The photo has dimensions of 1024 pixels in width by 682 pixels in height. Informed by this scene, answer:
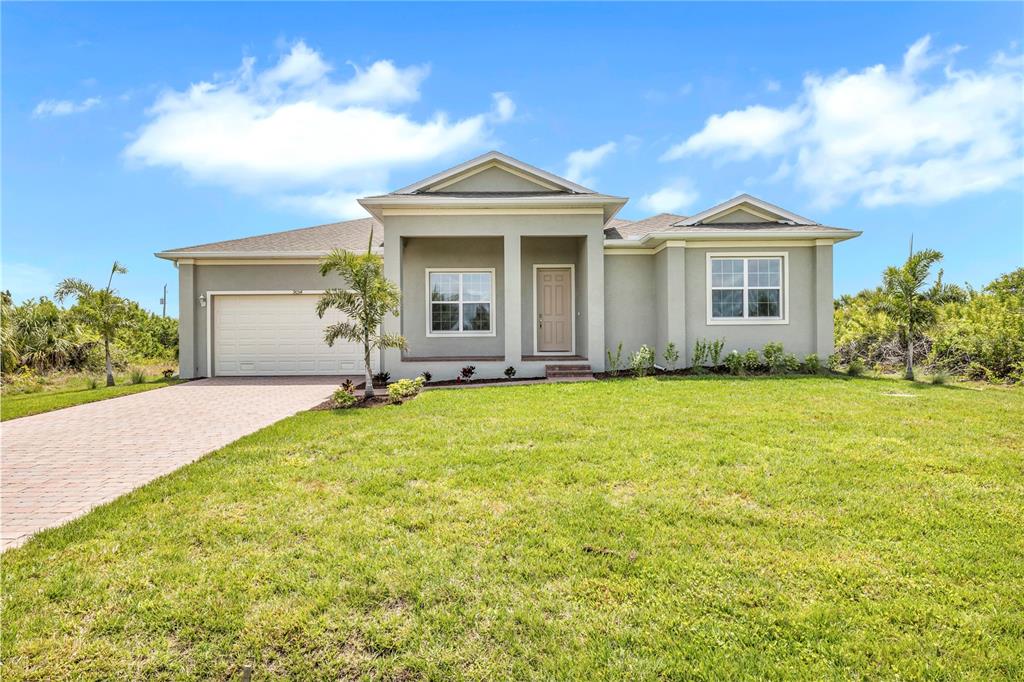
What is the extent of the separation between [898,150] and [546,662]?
52.6 ft

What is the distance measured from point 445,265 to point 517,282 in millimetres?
2985

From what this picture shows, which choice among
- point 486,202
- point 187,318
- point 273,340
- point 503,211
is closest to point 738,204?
point 503,211

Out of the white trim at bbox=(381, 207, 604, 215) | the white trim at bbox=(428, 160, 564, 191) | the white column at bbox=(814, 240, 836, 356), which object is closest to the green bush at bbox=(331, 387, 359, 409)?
the white trim at bbox=(381, 207, 604, 215)

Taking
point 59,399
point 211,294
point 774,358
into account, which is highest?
point 211,294

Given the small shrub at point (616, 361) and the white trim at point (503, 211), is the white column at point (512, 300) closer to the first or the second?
the white trim at point (503, 211)

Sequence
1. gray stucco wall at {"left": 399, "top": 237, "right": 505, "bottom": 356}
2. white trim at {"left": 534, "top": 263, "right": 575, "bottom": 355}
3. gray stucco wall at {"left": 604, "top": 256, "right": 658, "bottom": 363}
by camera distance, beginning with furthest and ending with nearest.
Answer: white trim at {"left": 534, "top": 263, "right": 575, "bottom": 355}, gray stucco wall at {"left": 399, "top": 237, "right": 505, "bottom": 356}, gray stucco wall at {"left": 604, "top": 256, "right": 658, "bottom": 363}

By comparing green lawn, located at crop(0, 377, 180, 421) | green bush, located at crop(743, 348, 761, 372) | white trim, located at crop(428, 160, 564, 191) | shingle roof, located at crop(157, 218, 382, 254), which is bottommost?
green lawn, located at crop(0, 377, 180, 421)

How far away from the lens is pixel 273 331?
1445cm

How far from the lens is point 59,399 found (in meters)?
10.8

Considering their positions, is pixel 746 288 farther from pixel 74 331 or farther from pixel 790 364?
pixel 74 331

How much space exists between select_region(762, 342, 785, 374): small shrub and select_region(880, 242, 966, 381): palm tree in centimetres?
290

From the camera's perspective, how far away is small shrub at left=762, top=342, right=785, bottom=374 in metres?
12.1

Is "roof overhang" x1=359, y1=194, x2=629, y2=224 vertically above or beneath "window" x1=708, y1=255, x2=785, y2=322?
above

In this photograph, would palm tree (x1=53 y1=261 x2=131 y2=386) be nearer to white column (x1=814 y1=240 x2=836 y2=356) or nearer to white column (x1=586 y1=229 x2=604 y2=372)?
white column (x1=586 y1=229 x2=604 y2=372)
